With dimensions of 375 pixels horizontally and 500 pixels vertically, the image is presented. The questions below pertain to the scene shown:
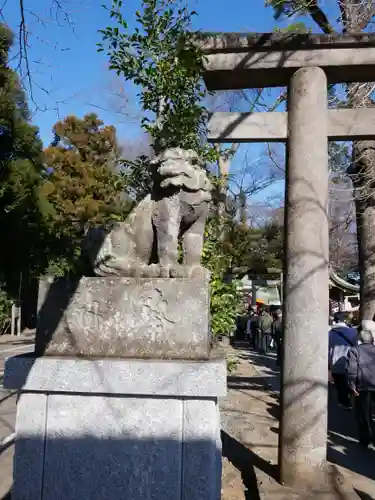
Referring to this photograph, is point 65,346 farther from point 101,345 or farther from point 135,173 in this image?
point 135,173

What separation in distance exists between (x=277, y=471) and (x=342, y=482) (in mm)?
645

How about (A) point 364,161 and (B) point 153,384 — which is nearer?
(B) point 153,384

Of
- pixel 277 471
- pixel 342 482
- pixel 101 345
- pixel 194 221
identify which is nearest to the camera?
pixel 101 345

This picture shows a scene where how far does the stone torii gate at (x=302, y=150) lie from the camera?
170 inches

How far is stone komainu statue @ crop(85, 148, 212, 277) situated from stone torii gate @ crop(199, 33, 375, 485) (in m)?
1.33

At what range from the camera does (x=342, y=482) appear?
4.16 meters

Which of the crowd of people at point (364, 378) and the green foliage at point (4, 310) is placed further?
the green foliage at point (4, 310)

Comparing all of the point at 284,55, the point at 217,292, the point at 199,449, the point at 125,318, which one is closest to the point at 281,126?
the point at 284,55

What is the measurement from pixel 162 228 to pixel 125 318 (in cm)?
78

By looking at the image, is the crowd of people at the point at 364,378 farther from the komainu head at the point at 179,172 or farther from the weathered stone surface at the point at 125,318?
the weathered stone surface at the point at 125,318

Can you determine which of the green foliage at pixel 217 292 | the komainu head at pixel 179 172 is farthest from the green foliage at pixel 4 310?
the komainu head at pixel 179 172

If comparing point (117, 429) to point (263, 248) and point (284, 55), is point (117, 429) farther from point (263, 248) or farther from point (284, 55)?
point (263, 248)

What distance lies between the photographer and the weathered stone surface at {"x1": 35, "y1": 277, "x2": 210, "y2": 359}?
112 inches

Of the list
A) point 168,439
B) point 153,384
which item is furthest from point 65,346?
point 168,439
